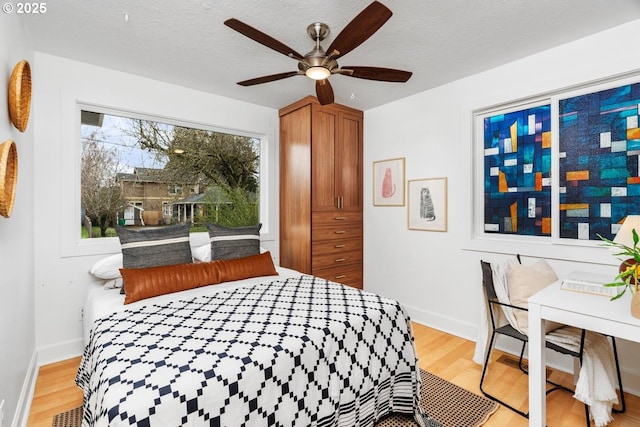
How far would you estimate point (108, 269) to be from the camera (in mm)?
2484

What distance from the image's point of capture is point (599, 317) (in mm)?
1462

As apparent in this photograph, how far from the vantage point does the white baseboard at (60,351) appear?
2.51m

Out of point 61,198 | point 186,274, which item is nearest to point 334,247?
point 186,274

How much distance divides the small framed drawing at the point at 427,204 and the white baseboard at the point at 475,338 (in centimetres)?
95

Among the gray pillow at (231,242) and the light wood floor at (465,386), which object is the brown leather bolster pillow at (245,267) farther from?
the light wood floor at (465,386)

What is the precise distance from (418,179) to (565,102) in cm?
139

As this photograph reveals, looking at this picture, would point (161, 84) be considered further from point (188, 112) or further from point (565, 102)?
point (565, 102)

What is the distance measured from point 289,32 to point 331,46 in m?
0.54

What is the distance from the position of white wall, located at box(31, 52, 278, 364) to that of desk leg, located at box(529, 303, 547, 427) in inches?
130

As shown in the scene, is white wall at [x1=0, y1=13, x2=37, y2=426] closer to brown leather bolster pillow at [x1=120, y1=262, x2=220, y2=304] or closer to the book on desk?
brown leather bolster pillow at [x1=120, y1=262, x2=220, y2=304]

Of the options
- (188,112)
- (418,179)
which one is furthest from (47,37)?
(418,179)

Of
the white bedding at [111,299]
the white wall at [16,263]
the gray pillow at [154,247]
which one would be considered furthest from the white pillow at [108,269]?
the white wall at [16,263]

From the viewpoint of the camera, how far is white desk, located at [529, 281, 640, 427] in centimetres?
144

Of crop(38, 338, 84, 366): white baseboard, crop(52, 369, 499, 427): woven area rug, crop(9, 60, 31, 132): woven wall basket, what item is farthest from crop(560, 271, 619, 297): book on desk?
crop(38, 338, 84, 366): white baseboard
